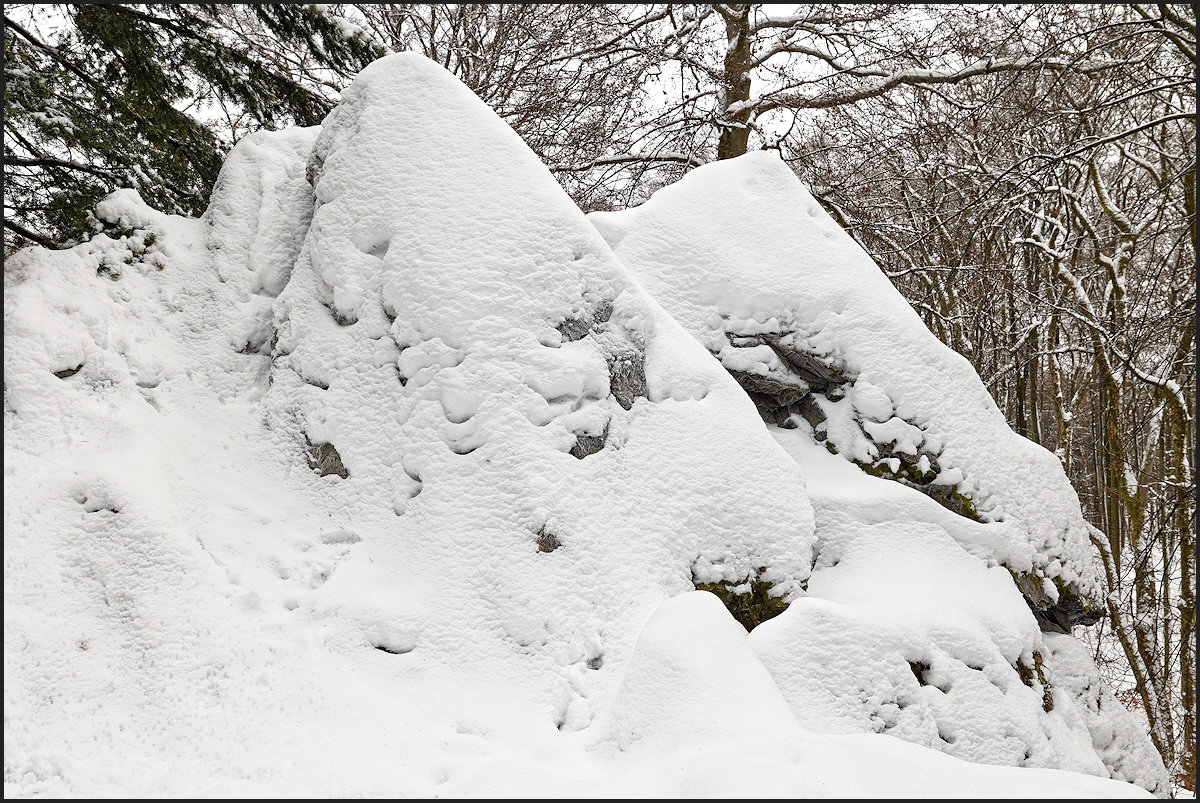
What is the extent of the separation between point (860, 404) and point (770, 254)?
1.19 metres

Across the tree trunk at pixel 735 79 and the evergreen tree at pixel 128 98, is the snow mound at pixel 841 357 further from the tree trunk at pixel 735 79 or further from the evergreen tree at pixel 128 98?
the tree trunk at pixel 735 79

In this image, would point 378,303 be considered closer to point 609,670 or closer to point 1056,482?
point 609,670

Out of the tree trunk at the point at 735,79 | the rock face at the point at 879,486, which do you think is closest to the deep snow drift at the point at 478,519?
the rock face at the point at 879,486

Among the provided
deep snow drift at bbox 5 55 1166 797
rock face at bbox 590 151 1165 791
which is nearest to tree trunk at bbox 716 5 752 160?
rock face at bbox 590 151 1165 791

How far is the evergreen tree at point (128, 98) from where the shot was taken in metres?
4.56

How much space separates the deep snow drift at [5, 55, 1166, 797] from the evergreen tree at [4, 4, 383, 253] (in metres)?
0.50

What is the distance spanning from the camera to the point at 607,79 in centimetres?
920

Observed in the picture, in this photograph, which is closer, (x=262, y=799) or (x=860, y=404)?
(x=262, y=799)

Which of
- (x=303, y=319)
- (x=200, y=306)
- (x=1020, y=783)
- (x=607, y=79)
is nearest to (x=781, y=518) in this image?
(x=1020, y=783)

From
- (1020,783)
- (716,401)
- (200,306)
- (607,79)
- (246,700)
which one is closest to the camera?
(1020,783)

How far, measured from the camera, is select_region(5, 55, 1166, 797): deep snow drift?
2691mm

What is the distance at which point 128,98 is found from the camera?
4965 millimetres

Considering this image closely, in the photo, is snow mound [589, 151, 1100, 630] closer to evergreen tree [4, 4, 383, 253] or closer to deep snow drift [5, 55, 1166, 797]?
deep snow drift [5, 55, 1166, 797]

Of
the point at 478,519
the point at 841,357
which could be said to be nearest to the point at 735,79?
the point at 841,357
